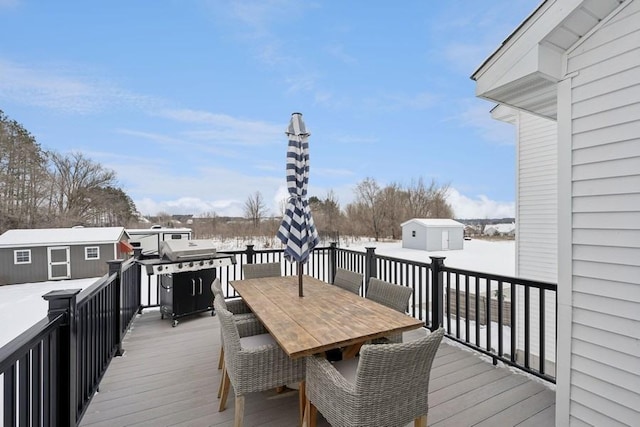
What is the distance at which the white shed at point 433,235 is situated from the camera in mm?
18781

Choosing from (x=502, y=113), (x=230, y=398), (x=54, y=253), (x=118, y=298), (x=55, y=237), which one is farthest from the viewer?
(x=55, y=237)

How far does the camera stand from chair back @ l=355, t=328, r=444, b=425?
1.49 meters

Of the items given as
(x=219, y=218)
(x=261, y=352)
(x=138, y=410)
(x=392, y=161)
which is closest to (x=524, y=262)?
(x=261, y=352)

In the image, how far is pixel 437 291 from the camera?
348 cm

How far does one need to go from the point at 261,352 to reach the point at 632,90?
286 cm

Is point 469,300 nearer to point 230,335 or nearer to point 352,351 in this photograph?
point 352,351

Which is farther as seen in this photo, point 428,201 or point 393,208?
point 428,201

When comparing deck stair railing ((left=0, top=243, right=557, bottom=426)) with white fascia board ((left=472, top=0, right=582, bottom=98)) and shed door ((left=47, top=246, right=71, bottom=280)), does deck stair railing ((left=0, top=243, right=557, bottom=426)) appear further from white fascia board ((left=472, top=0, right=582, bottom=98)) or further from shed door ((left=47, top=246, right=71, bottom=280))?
shed door ((left=47, top=246, right=71, bottom=280))

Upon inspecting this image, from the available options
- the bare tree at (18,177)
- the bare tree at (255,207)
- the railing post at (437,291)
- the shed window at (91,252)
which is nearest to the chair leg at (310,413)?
the railing post at (437,291)

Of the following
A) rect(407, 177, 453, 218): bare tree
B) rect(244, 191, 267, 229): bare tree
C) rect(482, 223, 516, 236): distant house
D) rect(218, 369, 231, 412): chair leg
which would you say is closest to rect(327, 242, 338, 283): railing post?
rect(218, 369, 231, 412): chair leg

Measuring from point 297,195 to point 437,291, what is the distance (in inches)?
79.4

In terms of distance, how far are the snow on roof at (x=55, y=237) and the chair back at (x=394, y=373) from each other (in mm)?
15291

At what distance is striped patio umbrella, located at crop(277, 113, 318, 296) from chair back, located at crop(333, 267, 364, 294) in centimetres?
64

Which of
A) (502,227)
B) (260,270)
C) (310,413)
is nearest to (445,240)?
(502,227)
